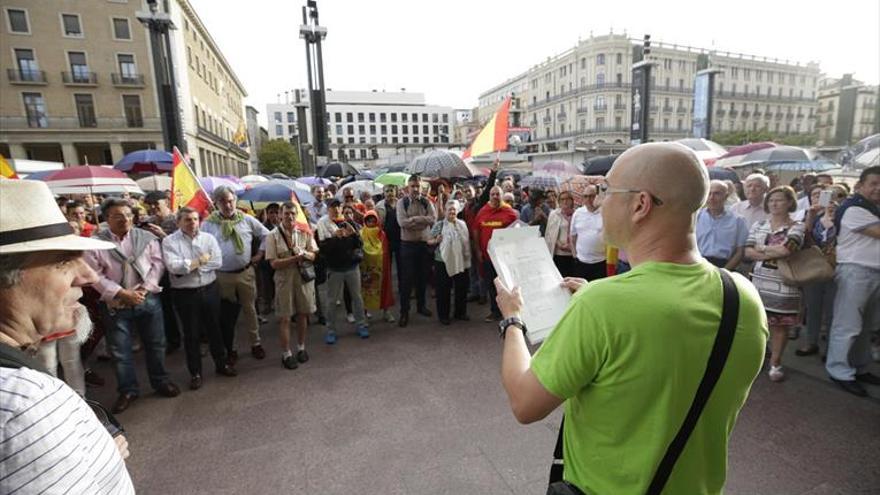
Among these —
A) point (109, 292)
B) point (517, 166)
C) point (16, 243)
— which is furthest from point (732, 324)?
point (517, 166)

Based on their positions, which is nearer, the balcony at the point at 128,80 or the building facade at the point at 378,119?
the balcony at the point at 128,80

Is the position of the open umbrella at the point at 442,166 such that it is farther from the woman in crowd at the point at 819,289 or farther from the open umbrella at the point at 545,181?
the woman in crowd at the point at 819,289

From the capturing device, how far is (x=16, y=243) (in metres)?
1.06

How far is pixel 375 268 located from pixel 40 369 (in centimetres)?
510

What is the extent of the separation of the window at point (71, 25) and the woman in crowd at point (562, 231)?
45.8 meters

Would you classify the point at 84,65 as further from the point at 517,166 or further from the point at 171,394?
the point at 171,394

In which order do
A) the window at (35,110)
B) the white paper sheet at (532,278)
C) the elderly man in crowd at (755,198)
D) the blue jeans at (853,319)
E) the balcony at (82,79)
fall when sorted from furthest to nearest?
the balcony at (82,79), the window at (35,110), the elderly man in crowd at (755,198), the blue jeans at (853,319), the white paper sheet at (532,278)

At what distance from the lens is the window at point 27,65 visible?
1342 inches

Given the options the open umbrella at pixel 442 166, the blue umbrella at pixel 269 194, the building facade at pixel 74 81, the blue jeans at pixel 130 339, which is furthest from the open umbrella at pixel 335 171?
the building facade at pixel 74 81

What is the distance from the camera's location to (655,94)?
2547 inches

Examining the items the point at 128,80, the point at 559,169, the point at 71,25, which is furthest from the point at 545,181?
the point at 71,25

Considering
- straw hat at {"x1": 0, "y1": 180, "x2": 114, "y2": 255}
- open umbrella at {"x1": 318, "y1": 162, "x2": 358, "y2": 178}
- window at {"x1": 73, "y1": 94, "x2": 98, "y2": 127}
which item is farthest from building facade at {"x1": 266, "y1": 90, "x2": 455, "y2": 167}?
straw hat at {"x1": 0, "y1": 180, "x2": 114, "y2": 255}

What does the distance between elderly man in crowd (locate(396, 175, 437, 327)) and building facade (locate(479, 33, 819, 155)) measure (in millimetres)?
55855

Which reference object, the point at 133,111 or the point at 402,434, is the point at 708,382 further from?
the point at 133,111
